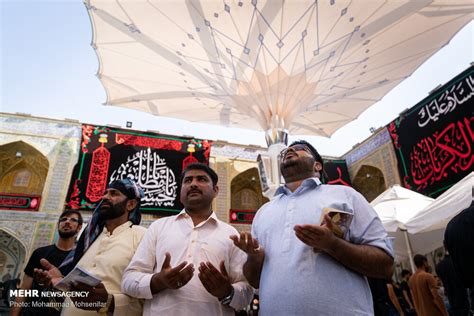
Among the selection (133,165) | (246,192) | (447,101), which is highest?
(447,101)

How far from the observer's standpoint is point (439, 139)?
7254 millimetres

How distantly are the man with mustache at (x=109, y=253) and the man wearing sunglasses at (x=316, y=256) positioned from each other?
2.02 feet

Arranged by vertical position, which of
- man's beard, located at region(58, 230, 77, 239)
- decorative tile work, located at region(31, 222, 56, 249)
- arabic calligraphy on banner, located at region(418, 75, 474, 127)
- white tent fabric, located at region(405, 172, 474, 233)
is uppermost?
arabic calligraphy on banner, located at region(418, 75, 474, 127)

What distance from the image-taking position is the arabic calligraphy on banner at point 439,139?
6.63m

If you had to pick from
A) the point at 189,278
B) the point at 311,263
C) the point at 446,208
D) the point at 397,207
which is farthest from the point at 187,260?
the point at 397,207

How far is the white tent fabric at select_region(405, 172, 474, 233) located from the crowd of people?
2.72 metres

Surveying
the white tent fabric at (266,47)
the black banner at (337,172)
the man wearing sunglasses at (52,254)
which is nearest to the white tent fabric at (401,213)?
the white tent fabric at (266,47)

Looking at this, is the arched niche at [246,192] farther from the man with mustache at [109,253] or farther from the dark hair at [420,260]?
the man with mustache at [109,253]

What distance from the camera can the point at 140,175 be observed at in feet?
28.1

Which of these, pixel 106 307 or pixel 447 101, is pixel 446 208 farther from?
pixel 447 101

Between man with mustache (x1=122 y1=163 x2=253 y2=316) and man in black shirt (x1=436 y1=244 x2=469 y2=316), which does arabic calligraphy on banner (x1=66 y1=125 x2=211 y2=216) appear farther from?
man with mustache (x1=122 y1=163 x2=253 y2=316)

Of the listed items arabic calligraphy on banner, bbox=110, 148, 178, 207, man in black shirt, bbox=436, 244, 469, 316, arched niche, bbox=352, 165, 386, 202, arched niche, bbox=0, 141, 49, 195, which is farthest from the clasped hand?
arched niche, bbox=352, 165, 386, 202

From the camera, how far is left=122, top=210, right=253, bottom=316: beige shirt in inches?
46.4

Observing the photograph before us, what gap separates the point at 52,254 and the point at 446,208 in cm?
402
